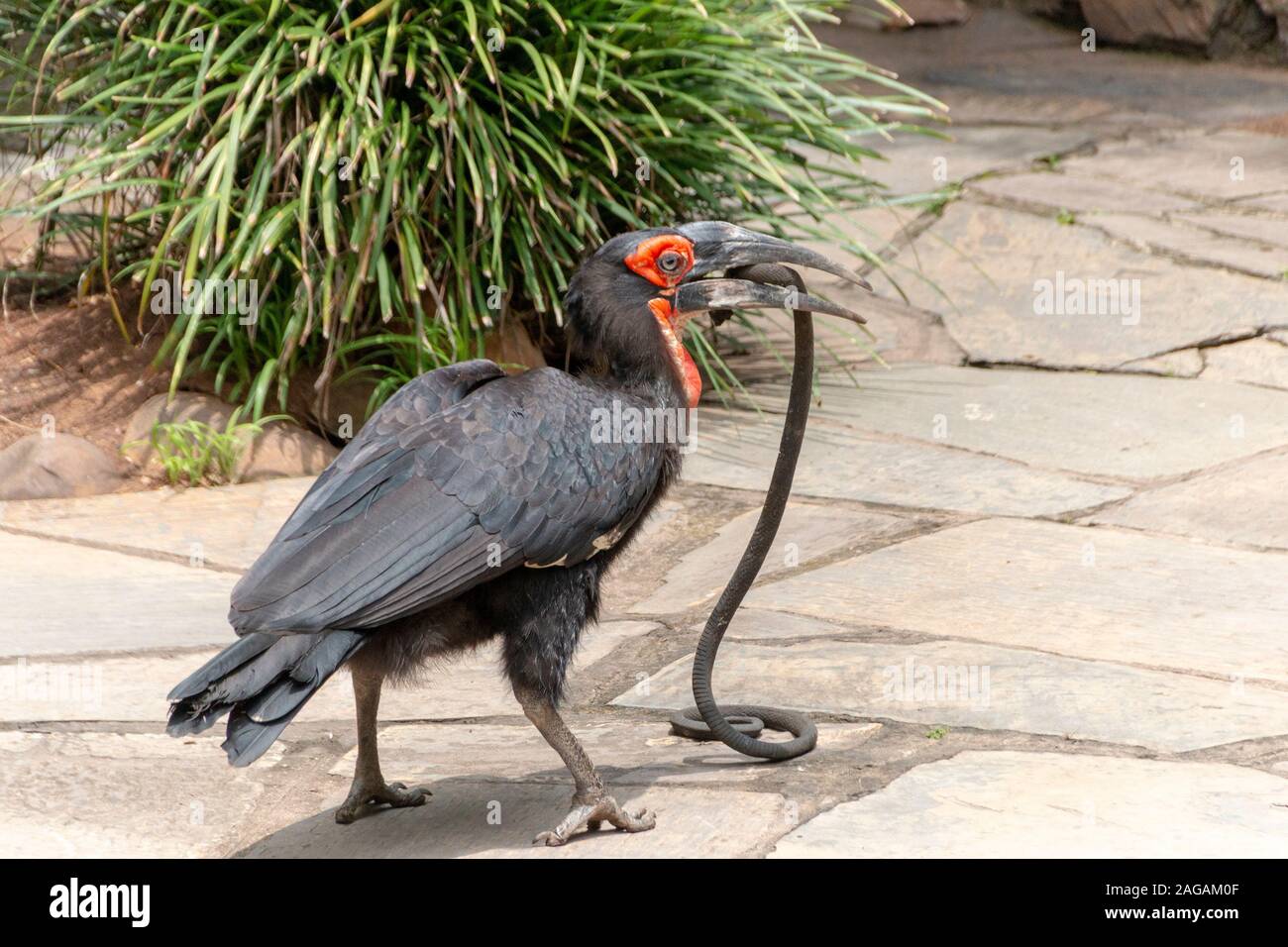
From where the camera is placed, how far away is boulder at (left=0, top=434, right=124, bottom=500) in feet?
16.0

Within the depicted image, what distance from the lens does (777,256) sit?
3.14m

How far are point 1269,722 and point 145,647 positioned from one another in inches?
94.6

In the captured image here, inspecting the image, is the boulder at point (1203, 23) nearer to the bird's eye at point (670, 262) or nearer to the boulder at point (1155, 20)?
the boulder at point (1155, 20)

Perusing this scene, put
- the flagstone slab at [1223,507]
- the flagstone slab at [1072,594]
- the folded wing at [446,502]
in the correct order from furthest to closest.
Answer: the flagstone slab at [1223,507], the flagstone slab at [1072,594], the folded wing at [446,502]

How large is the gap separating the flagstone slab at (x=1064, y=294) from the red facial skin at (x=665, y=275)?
9.25 ft

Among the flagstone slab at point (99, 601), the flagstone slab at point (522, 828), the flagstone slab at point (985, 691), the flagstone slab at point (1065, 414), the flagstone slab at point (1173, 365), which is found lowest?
the flagstone slab at point (522, 828)

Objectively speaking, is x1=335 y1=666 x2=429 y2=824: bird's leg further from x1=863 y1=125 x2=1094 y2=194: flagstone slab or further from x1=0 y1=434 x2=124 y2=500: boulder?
x1=863 y1=125 x2=1094 y2=194: flagstone slab

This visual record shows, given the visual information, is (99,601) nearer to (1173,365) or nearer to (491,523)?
(491,523)

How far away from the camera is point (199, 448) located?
501cm

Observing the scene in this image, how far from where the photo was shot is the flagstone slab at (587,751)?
3162 millimetres

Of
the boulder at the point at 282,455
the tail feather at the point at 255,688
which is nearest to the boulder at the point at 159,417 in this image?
the boulder at the point at 282,455

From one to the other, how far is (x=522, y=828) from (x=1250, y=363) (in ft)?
12.3

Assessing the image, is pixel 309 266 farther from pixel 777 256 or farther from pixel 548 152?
pixel 777 256

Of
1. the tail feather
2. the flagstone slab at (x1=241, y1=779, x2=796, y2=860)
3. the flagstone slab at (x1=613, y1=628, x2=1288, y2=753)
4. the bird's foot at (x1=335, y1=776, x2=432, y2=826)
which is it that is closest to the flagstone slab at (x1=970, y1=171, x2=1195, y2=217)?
the flagstone slab at (x1=613, y1=628, x2=1288, y2=753)
